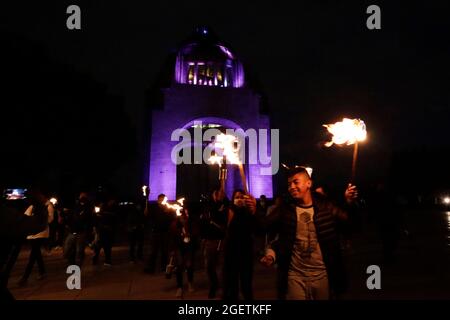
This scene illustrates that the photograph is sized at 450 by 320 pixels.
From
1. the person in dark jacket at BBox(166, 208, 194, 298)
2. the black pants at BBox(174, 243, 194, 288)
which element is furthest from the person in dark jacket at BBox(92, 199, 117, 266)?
the black pants at BBox(174, 243, 194, 288)

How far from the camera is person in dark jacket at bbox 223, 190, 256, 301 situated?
5477 mm

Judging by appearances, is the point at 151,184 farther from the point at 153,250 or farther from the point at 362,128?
the point at 362,128

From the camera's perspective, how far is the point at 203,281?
27.1 feet

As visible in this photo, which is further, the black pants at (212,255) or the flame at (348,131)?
the black pants at (212,255)

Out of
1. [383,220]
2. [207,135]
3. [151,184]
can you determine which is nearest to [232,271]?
[383,220]

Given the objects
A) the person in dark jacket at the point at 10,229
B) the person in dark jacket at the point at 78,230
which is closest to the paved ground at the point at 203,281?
the person in dark jacket at the point at 78,230

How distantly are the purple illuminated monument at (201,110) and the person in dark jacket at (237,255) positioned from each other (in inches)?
1078

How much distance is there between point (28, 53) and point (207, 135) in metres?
20.2

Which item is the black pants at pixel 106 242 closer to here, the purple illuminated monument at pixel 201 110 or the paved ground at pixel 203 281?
the paved ground at pixel 203 281

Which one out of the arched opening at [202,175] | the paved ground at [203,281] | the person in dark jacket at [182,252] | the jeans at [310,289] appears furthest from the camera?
the arched opening at [202,175]

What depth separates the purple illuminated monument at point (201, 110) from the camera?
112 feet

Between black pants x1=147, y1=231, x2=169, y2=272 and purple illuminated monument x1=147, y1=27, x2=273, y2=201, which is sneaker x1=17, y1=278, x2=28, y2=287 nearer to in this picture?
black pants x1=147, y1=231, x2=169, y2=272

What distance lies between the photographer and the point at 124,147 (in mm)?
36250

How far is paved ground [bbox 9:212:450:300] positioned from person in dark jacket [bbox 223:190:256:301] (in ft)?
4.13
